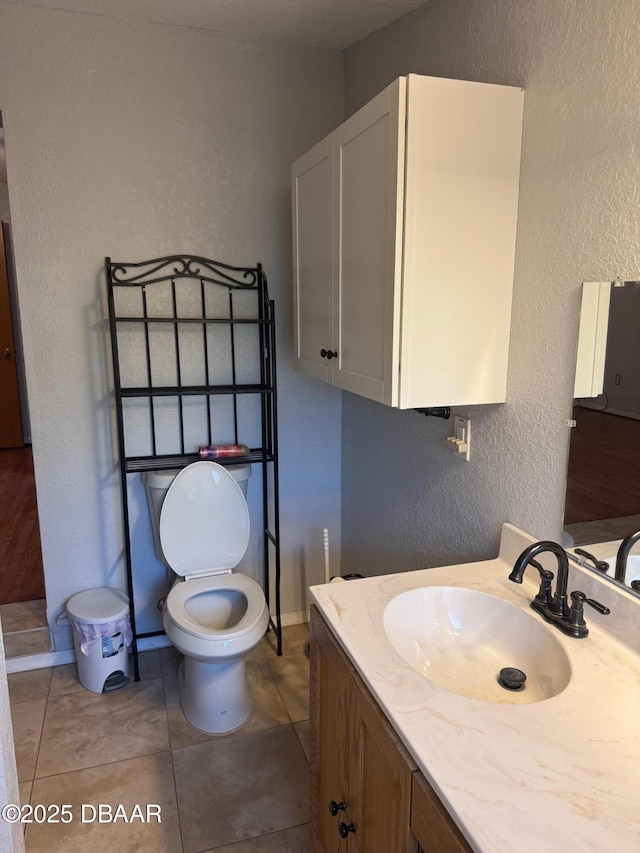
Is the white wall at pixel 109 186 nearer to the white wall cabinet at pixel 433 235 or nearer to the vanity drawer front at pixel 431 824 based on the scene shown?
the white wall cabinet at pixel 433 235

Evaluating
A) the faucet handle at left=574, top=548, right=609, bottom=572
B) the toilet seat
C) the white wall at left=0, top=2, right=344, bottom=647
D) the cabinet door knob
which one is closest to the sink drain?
the faucet handle at left=574, top=548, right=609, bottom=572

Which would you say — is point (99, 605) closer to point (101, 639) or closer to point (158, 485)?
point (101, 639)

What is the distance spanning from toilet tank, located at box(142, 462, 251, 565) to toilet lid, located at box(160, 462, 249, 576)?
0.13 feet

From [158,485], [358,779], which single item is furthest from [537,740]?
[158,485]

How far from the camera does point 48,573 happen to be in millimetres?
2467

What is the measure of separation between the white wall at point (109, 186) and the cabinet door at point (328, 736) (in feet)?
4.39

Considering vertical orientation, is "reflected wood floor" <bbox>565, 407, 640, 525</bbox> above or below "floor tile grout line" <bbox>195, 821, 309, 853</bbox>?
above

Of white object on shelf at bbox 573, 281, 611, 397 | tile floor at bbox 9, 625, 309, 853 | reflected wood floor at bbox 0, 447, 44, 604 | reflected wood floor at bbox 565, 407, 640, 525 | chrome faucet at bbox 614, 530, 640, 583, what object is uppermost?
white object on shelf at bbox 573, 281, 611, 397

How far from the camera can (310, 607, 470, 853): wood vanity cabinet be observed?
3.04 ft

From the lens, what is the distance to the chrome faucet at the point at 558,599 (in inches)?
47.7

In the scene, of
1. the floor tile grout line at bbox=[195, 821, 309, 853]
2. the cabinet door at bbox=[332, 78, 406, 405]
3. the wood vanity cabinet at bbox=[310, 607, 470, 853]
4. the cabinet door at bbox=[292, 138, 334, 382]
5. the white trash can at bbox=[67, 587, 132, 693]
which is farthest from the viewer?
the white trash can at bbox=[67, 587, 132, 693]

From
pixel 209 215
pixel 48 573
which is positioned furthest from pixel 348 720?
pixel 209 215

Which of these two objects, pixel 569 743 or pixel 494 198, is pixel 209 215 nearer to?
pixel 494 198

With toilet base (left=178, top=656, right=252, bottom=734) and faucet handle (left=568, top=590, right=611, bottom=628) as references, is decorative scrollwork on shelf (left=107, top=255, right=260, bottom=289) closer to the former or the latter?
toilet base (left=178, top=656, right=252, bottom=734)
